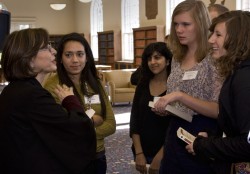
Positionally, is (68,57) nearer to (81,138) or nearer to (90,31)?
(81,138)

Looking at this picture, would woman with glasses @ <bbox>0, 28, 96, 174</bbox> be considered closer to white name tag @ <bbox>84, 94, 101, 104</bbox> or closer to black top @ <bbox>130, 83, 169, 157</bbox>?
white name tag @ <bbox>84, 94, 101, 104</bbox>

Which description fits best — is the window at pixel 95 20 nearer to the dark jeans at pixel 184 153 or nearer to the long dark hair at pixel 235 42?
the dark jeans at pixel 184 153

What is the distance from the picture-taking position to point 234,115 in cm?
141

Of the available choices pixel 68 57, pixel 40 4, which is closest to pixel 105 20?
pixel 40 4

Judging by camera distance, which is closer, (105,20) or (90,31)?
(105,20)

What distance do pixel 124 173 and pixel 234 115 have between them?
3.10m

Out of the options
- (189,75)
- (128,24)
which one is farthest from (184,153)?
(128,24)

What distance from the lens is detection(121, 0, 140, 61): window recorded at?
1407cm

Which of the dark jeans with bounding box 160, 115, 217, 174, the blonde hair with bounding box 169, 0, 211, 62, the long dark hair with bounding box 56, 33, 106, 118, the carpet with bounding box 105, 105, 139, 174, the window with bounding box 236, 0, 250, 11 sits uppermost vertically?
the window with bounding box 236, 0, 250, 11

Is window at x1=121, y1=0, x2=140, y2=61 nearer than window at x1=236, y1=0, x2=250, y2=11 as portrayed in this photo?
No

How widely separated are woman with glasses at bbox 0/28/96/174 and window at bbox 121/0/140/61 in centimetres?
1244

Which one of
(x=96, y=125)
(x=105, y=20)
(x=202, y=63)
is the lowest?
(x=96, y=125)

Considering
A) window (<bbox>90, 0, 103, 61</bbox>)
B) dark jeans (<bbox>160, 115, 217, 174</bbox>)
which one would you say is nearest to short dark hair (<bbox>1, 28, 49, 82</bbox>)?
dark jeans (<bbox>160, 115, 217, 174</bbox>)

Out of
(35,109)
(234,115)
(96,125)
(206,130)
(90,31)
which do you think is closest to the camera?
(234,115)
